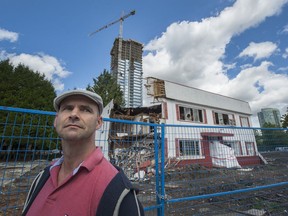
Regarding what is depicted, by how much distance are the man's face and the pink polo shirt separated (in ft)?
0.65

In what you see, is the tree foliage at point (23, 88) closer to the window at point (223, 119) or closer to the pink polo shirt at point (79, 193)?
the window at point (223, 119)

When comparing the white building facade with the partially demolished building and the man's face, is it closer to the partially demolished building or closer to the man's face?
the partially demolished building

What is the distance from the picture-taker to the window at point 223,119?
23.6 m

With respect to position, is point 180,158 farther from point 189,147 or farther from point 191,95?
point 191,95

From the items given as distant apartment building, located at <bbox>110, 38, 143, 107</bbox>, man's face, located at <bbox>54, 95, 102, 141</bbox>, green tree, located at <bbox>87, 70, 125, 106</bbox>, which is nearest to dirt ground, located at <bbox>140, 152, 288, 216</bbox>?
man's face, located at <bbox>54, 95, 102, 141</bbox>

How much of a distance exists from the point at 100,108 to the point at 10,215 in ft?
14.9

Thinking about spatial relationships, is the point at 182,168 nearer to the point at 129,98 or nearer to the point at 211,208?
the point at 211,208

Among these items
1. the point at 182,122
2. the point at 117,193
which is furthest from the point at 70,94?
the point at 182,122

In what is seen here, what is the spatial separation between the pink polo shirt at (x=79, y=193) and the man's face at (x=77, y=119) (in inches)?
7.8

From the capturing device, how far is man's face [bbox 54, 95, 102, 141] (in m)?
1.42

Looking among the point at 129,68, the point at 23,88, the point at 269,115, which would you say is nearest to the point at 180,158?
the point at 23,88

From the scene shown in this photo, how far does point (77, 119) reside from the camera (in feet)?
4.74

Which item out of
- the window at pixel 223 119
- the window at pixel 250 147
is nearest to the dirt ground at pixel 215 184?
the window at pixel 250 147

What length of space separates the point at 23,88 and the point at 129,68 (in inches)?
1425
